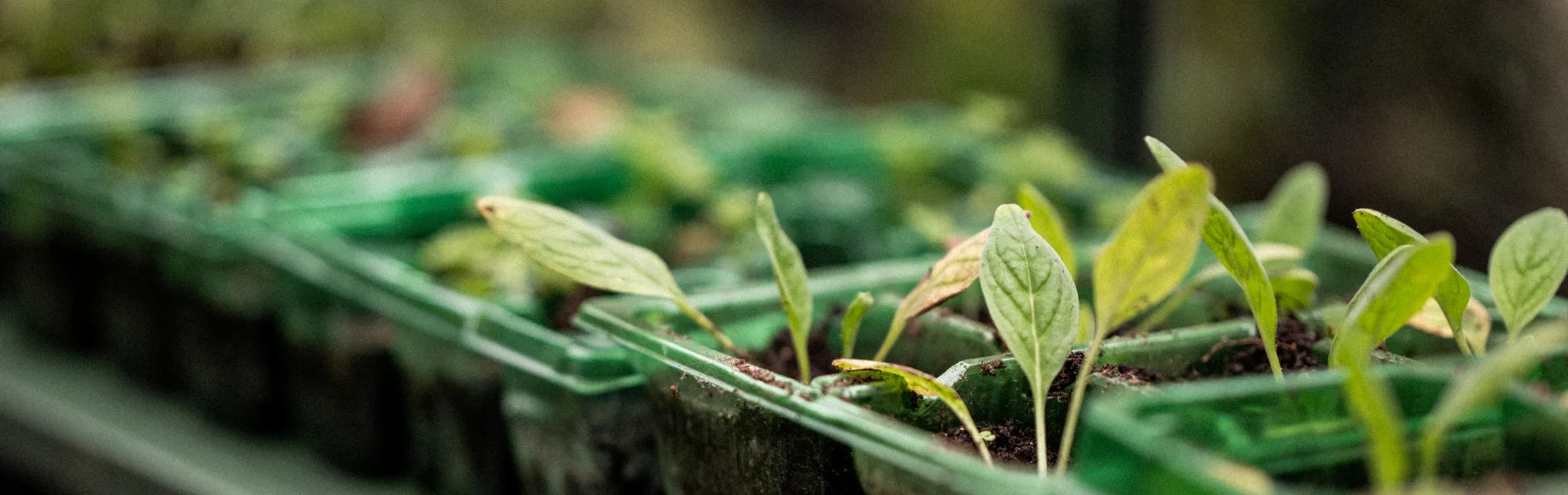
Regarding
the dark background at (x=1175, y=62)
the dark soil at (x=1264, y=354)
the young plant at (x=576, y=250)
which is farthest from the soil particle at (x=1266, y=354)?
the dark background at (x=1175, y=62)

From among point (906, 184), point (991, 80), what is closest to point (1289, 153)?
point (906, 184)

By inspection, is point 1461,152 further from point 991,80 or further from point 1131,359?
point 991,80

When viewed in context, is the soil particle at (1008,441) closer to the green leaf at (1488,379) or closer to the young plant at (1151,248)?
the young plant at (1151,248)

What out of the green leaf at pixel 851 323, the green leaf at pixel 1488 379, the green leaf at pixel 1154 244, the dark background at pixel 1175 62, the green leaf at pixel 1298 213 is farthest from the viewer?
the dark background at pixel 1175 62

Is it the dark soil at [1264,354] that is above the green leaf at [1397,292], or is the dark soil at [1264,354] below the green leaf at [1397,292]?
below

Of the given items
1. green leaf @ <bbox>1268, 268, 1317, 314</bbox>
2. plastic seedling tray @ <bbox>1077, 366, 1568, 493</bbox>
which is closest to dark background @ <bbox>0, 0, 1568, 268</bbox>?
green leaf @ <bbox>1268, 268, 1317, 314</bbox>

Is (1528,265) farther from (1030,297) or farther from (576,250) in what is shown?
(576,250)

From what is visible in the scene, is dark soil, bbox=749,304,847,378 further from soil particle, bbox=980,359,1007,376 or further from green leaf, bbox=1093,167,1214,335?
green leaf, bbox=1093,167,1214,335
